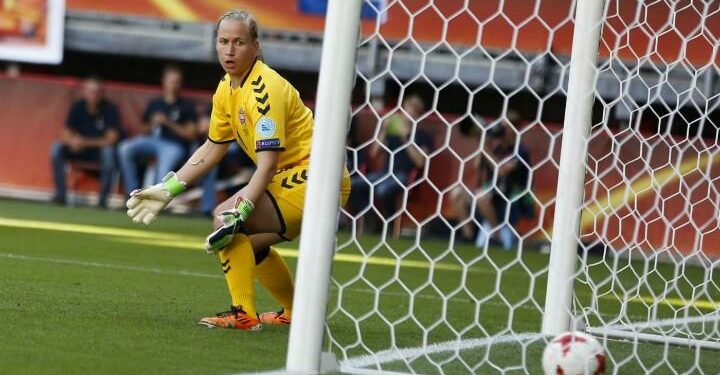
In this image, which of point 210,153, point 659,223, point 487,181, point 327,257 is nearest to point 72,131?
point 487,181

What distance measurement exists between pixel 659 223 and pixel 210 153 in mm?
7855

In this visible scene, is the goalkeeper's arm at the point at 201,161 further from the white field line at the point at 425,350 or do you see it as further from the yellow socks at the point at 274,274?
the white field line at the point at 425,350

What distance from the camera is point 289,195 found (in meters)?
6.02

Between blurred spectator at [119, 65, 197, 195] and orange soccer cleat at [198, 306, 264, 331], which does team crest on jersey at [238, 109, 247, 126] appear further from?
blurred spectator at [119, 65, 197, 195]

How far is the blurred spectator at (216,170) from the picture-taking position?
15.4 meters

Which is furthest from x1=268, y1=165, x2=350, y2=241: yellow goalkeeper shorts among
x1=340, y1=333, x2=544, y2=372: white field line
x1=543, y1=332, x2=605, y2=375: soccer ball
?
x1=543, y1=332, x2=605, y2=375: soccer ball

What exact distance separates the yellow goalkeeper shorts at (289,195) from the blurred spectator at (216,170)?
9.29m

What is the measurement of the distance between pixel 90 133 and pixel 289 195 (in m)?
10.0

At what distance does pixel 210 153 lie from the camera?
249 inches

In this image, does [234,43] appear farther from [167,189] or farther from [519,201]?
[519,201]

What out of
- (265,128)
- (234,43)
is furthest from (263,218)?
(234,43)

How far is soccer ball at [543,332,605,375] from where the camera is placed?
4.80 m

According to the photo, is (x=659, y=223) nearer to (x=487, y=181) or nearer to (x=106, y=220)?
(x=487, y=181)

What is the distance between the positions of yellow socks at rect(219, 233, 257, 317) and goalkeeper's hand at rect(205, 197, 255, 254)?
12 centimetres
